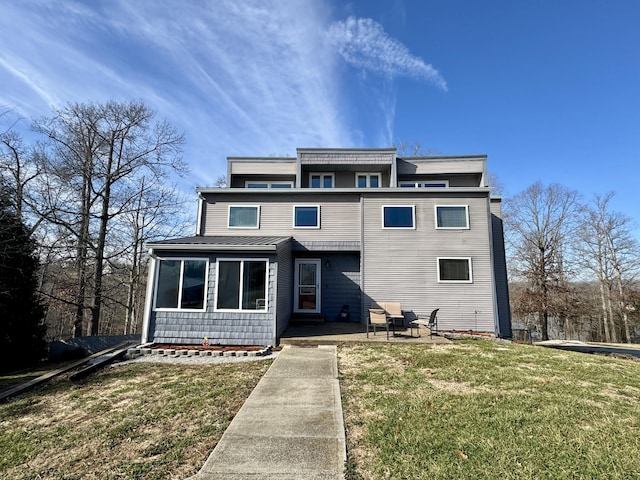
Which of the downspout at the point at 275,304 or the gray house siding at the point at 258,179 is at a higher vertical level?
the gray house siding at the point at 258,179

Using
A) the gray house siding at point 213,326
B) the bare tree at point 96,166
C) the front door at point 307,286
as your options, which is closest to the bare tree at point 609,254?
the front door at point 307,286

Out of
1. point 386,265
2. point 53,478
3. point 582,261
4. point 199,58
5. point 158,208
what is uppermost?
point 199,58

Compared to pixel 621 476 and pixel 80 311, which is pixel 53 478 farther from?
pixel 80 311

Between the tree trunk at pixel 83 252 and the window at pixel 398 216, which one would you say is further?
the tree trunk at pixel 83 252

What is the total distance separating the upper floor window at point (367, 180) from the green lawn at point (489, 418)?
1000 centimetres

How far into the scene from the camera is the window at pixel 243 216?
12633 mm

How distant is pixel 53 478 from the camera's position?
2.77m

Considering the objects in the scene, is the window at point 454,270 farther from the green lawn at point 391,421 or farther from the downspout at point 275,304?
the downspout at point 275,304

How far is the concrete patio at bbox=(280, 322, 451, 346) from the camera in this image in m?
8.58

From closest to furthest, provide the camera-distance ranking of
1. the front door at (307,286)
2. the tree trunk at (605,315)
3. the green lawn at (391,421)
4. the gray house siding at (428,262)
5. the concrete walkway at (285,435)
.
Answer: the concrete walkway at (285,435) → the green lawn at (391,421) → the gray house siding at (428,262) → the front door at (307,286) → the tree trunk at (605,315)

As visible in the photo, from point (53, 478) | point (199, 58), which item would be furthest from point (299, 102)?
point (53, 478)

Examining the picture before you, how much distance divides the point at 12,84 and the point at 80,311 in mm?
10446

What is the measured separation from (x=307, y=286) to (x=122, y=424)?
849 cm

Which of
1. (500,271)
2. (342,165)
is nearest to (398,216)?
(342,165)
